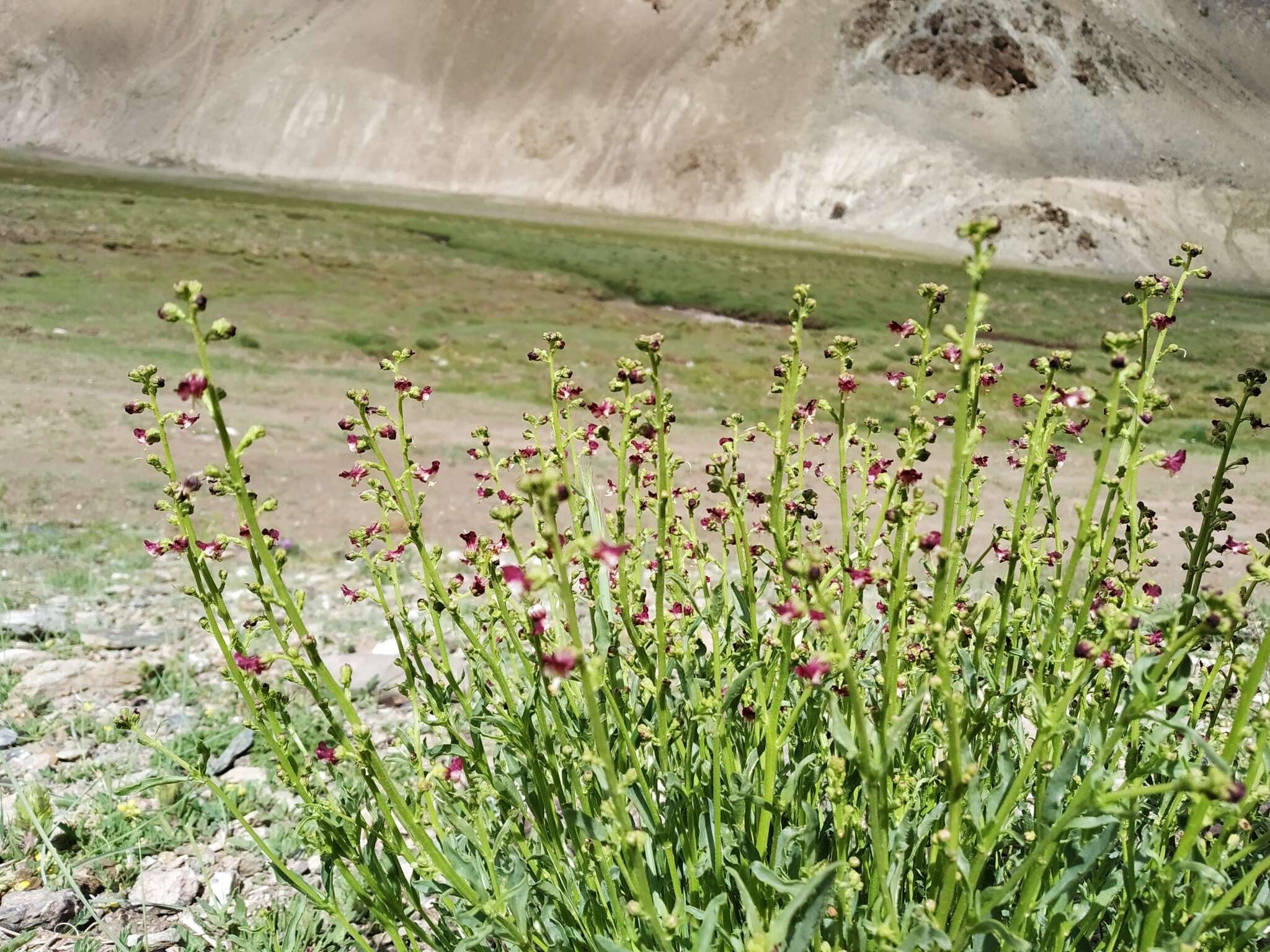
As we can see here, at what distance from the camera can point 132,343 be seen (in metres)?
19.6

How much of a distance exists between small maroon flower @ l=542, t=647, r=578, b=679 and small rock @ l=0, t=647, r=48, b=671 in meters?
4.70

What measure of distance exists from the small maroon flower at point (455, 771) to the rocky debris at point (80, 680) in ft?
9.93

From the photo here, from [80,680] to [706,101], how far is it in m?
99.5

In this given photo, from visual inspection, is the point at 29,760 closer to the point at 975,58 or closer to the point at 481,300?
the point at 481,300

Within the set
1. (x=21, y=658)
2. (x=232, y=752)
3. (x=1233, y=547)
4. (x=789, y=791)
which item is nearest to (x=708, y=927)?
(x=789, y=791)

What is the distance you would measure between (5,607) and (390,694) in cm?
269

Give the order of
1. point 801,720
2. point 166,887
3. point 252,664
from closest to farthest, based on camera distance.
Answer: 1. point 252,664
2. point 801,720
3. point 166,887

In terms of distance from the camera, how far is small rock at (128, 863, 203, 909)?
3199 mm

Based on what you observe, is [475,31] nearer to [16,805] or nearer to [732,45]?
[732,45]

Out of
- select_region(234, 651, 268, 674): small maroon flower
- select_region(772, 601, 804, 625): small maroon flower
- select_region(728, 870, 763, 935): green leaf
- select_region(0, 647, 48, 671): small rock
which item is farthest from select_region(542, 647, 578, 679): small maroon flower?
select_region(0, 647, 48, 671): small rock

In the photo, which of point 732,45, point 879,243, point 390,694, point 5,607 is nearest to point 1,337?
point 5,607

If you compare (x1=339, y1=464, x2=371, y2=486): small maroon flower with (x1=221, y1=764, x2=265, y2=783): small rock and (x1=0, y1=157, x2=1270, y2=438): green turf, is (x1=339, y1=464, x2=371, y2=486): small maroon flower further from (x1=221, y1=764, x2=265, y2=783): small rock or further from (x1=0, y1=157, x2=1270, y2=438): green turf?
(x1=0, y1=157, x2=1270, y2=438): green turf

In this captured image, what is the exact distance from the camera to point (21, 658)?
4984 mm

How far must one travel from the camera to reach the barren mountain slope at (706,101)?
277ft
